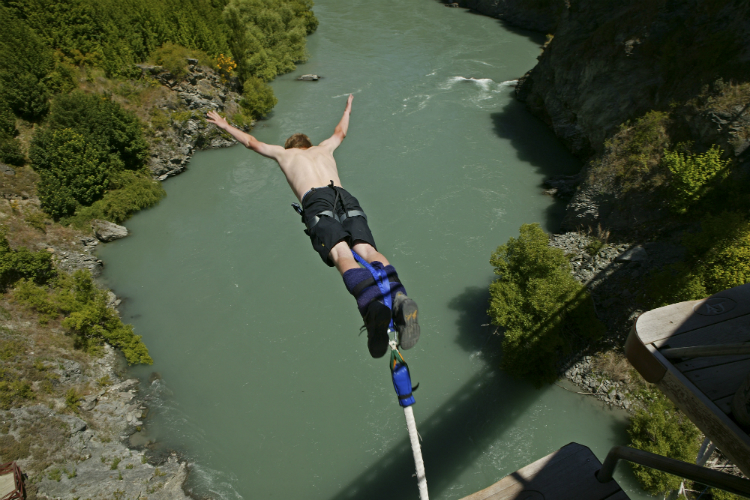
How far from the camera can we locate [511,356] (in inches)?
343

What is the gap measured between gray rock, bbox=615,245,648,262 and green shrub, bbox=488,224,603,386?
1.86 metres

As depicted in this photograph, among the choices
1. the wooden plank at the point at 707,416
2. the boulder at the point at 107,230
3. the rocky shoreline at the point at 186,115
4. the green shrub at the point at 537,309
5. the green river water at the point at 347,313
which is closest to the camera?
the wooden plank at the point at 707,416

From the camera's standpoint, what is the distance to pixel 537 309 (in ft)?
27.1

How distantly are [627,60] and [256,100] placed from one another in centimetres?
1281

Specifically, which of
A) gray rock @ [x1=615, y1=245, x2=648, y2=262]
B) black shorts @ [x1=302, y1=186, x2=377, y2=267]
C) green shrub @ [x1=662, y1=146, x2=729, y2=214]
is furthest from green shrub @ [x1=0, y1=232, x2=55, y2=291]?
green shrub @ [x1=662, y1=146, x2=729, y2=214]

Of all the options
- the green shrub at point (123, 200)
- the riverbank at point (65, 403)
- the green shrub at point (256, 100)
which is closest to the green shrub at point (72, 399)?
the riverbank at point (65, 403)

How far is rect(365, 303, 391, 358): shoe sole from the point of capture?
3137mm

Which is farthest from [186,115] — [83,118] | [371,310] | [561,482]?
[561,482]

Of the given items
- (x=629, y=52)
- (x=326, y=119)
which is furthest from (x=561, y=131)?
(x=326, y=119)

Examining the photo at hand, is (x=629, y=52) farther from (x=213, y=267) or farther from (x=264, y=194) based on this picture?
(x=213, y=267)

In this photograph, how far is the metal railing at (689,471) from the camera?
4.43ft

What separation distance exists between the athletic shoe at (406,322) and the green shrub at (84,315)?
319 inches

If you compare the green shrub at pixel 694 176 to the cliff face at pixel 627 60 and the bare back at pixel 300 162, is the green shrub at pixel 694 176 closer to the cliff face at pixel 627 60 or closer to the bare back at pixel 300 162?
the cliff face at pixel 627 60

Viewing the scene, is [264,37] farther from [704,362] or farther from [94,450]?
[704,362]
